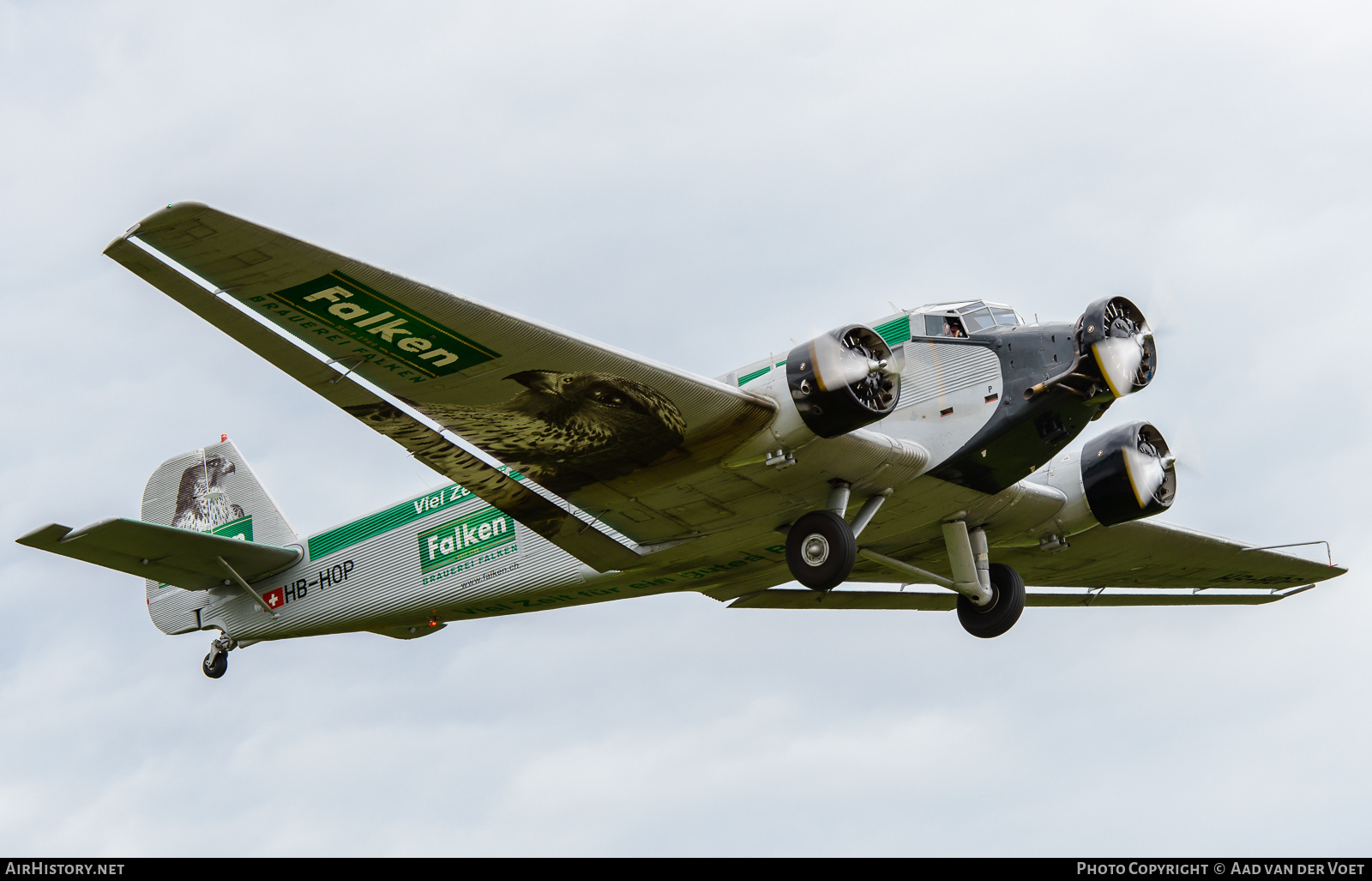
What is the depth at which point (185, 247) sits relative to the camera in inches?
466

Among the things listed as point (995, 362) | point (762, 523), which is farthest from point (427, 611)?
point (995, 362)

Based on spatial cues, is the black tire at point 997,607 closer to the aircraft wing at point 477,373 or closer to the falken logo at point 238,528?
the aircraft wing at point 477,373

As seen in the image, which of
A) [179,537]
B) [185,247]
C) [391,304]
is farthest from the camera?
[179,537]

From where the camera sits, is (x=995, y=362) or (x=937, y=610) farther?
(x=937, y=610)

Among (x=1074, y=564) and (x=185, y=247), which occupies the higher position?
(x=185, y=247)

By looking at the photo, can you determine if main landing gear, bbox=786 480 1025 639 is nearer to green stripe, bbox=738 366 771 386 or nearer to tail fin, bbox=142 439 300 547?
green stripe, bbox=738 366 771 386

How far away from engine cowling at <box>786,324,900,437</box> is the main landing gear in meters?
1.55

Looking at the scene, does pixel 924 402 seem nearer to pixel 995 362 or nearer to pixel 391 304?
pixel 995 362

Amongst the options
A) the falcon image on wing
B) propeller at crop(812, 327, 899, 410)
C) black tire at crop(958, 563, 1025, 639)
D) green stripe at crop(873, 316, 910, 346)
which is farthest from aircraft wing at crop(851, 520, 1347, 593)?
the falcon image on wing

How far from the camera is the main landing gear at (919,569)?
1538 cm

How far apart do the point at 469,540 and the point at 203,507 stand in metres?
6.22

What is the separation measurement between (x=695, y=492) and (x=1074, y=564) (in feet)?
27.1

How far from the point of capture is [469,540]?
63.5 ft

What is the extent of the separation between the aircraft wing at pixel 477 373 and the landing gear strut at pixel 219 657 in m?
7.37
